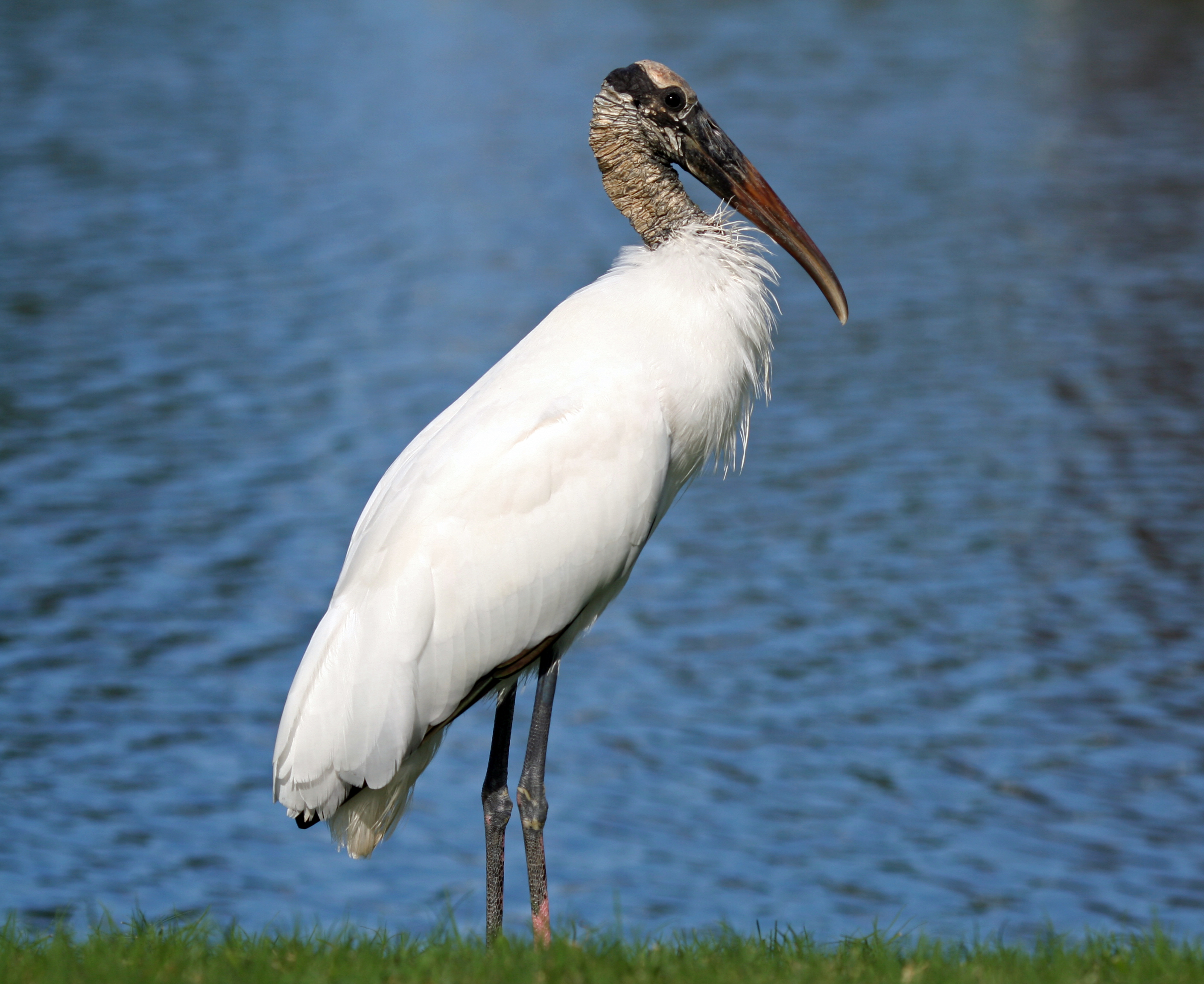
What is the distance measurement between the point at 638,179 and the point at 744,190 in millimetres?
378

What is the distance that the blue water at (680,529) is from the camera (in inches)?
382

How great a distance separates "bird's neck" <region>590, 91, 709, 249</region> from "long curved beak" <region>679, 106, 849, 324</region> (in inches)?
4.2

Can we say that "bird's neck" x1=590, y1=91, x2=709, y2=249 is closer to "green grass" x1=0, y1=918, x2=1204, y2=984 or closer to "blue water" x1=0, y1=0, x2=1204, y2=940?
"green grass" x1=0, y1=918, x2=1204, y2=984

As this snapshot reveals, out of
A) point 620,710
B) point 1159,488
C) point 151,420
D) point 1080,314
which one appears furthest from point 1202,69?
point 620,710

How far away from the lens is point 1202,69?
35562 millimetres

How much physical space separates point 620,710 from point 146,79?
2608 cm

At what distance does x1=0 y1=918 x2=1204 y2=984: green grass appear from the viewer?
14.8 feet

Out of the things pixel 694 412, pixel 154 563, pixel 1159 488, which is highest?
pixel 694 412

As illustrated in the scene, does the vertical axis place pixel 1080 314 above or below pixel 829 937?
above

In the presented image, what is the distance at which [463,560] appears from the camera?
5320 millimetres

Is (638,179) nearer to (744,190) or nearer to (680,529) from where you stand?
(744,190)

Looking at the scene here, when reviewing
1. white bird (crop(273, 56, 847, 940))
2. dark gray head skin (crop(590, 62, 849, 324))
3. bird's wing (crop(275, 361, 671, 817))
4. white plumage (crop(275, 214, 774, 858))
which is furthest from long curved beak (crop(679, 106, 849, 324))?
bird's wing (crop(275, 361, 671, 817))

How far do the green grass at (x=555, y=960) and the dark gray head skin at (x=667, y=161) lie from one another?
2.08 meters

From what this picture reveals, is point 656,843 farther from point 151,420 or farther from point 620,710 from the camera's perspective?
point 151,420
